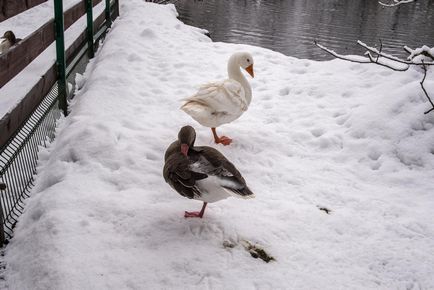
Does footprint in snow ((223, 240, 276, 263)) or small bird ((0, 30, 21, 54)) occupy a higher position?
small bird ((0, 30, 21, 54))

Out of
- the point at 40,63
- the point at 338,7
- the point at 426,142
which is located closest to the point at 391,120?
the point at 426,142

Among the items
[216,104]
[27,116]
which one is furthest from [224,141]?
[27,116]

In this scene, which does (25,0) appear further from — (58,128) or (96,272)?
(96,272)

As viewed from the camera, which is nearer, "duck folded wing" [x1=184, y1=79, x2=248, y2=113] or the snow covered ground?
the snow covered ground

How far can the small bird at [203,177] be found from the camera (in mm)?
3006

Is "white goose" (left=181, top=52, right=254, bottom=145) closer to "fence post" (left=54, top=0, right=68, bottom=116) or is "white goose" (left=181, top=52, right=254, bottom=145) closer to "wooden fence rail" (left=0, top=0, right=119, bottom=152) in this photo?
"wooden fence rail" (left=0, top=0, right=119, bottom=152)

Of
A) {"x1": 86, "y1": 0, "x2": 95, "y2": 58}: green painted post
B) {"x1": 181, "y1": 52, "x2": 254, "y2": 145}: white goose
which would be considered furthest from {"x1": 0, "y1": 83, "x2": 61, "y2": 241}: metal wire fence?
{"x1": 86, "y1": 0, "x2": 95, "y2": 58}: green painted post

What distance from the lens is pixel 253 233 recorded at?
10.6ft

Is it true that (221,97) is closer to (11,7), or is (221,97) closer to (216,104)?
(216,104)

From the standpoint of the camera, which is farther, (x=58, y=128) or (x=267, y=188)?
(x=58, y=128)

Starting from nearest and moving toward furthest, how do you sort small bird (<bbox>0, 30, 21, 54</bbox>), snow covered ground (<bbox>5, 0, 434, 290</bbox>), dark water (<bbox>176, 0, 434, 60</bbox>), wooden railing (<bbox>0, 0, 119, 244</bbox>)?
snow covered ground (<bbox>5, 0, 434, 290</bbox>), wooden railing (<bbox>0, 0, 119, 244</bbox>), small bird (<bbox>0, 30, 21, 54</bbox>), dark water (<bbox>176, 0, 434, 60</bbox>)

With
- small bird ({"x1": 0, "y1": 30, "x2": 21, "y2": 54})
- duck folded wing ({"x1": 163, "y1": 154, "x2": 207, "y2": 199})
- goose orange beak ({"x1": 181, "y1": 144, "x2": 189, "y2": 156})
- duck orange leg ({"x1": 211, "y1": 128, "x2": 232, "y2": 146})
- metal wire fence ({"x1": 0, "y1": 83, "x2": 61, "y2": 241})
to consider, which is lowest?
duck orange leg ({"x1": 211, "y1": 128, "x2": 232, "y2": 146})

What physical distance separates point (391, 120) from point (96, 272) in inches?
165

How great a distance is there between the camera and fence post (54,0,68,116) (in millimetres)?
4953
